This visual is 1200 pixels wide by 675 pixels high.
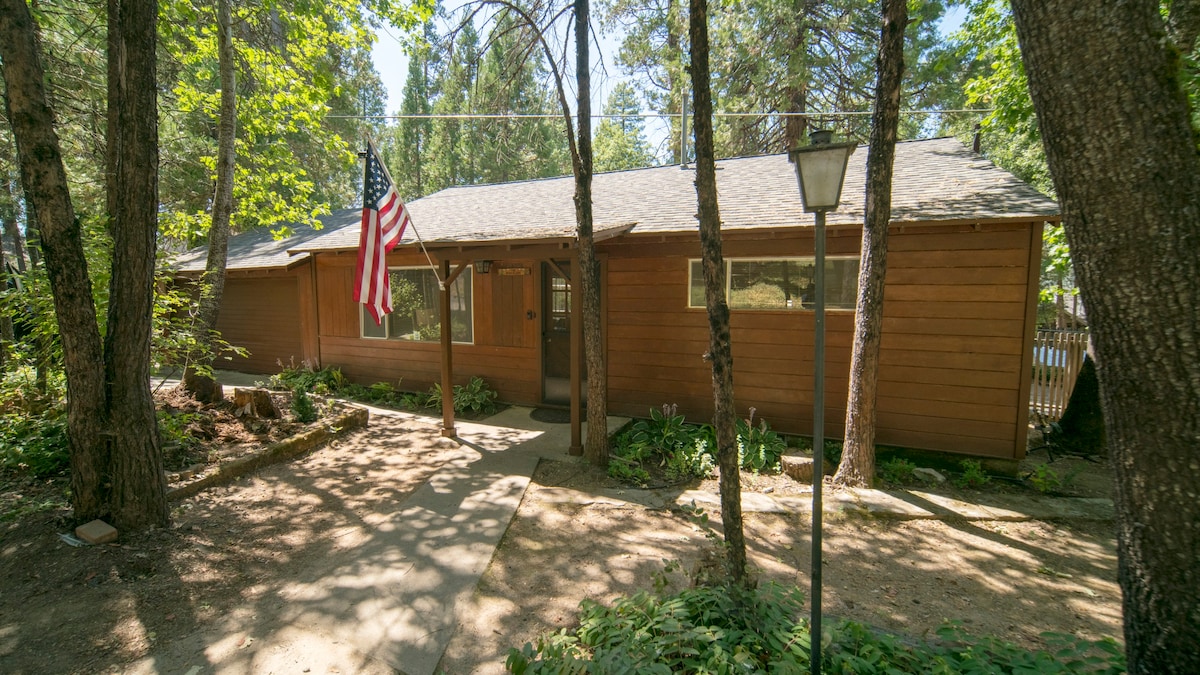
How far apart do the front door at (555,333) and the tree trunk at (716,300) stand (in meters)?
4.83

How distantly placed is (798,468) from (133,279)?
19.0ft

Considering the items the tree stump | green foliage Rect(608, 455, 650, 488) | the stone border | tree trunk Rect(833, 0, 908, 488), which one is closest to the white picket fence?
tree trunk Rect(833, 0, 908, 488)

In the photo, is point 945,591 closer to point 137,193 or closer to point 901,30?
point 901,30

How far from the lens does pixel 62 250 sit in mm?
3578

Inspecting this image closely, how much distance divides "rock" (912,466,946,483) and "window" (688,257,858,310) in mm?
1839

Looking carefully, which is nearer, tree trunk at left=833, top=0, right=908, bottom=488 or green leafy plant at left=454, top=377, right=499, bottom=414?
tree trunk at left=833, top=0, right=908, bottom=488

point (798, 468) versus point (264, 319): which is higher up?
point (264, 319)

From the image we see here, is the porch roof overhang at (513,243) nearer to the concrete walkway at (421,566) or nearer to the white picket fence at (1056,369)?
the concrete walkway at (421,566)

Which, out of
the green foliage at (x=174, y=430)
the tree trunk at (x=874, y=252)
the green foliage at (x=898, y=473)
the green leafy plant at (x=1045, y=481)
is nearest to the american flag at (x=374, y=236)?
the green foliage at (x=174, y=430)

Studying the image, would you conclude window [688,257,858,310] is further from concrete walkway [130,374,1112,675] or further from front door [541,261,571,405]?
concrete walkway [130,374,1112,675]

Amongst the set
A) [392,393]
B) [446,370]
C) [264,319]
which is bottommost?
[392,393]

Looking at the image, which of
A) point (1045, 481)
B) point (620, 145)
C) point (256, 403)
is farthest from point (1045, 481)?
point (620, 145)

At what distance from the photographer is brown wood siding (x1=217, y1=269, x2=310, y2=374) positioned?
412 inches

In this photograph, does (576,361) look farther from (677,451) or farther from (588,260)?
(677,451)
